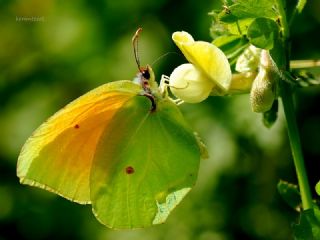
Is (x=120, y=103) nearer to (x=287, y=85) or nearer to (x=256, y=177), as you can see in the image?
(x=287, y=85)

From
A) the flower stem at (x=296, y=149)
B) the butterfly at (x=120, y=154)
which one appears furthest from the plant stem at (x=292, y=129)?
the butterfly at (x=120, y=154)

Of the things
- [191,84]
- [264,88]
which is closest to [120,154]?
[191,84]

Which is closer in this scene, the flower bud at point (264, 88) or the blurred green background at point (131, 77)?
the flower bud at point (264, 88)

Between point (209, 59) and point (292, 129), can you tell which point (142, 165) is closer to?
point (209, 59)

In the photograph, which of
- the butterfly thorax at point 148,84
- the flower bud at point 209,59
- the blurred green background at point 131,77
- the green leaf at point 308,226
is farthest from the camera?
the blurred green background at point 131,77

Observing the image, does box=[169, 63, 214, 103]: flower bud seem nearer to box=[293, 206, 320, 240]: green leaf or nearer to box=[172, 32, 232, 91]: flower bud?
box=[172, 32, 232, 91]: flower bud

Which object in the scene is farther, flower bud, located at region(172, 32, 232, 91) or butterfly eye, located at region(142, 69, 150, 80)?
Answer: butterfly eye, located at region(142, 69, 150, 80)

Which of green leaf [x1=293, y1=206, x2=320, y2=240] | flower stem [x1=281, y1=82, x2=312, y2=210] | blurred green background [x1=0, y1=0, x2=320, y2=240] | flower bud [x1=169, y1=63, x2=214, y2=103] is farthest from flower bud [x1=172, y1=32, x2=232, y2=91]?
blurred green background [x1=0, y1=0, x2=320, y2=240]

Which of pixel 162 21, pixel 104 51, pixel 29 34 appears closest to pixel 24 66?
pixel 29 34

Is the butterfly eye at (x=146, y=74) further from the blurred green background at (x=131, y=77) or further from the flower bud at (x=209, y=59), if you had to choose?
the blurred green background at (x=131, y=77)
